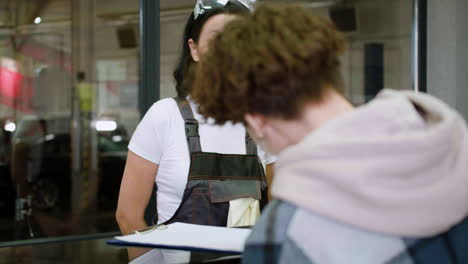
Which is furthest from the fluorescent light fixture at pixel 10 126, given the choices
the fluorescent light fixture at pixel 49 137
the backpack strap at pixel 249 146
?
the backpack strap at pixel 249 146

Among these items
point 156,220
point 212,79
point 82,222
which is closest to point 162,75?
point 156,220

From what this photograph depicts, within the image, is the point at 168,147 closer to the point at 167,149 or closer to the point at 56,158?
the point at 167,149

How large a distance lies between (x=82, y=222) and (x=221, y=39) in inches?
254

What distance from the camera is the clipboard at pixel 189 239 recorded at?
99 cm

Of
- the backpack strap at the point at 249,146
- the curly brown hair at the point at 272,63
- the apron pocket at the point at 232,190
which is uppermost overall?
the curly brown hair at the point at 272,63

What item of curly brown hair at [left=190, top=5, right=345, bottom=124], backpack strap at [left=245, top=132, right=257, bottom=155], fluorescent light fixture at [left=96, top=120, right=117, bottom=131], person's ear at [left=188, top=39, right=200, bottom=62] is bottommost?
fluorescent light fixture at [left=96, top=120, right=117, bottom=131]

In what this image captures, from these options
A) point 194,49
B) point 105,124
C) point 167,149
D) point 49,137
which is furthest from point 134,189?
point 105,124

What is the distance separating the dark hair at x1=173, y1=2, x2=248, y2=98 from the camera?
1.59 meters

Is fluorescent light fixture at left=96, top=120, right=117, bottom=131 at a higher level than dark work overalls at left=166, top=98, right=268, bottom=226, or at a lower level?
lower

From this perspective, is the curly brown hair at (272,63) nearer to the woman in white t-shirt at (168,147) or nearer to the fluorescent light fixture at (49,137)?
the woman in white t-shirt at (168,147)

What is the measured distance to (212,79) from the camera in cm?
89

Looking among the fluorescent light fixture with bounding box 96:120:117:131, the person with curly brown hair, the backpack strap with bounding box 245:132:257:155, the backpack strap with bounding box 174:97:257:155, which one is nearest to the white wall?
the backpack strap with bounding box 245:132:257:155

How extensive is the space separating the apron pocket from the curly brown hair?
2.10ft

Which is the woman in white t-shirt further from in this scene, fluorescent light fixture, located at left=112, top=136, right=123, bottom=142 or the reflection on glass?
fluorescent light fixture, located at left=112, top=136, right=123, bottom=142
